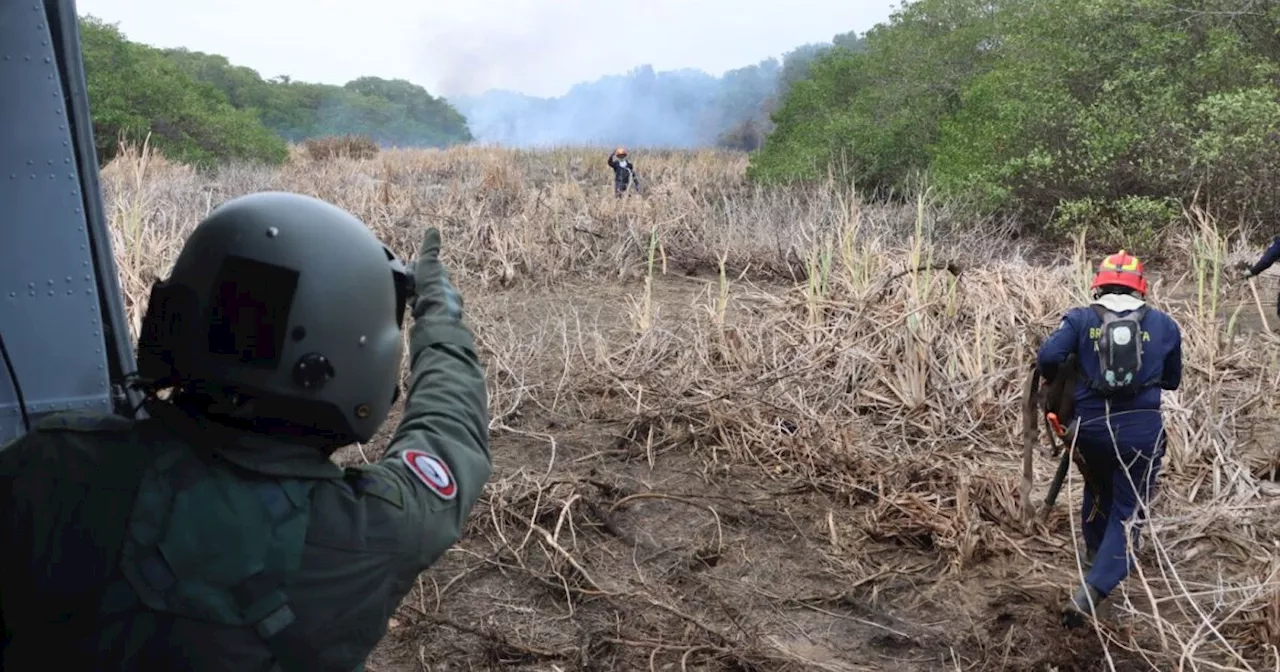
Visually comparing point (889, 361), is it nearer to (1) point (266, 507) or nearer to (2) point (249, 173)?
(1) point (266, 507)

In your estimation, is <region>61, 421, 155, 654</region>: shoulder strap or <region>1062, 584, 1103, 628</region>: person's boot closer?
<region>61, 421, 155, 654</region>: shoulder strap

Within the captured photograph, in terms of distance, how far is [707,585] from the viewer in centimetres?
430

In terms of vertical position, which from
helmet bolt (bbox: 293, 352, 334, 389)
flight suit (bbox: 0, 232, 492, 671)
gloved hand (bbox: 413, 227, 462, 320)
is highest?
gloved hand (bbox: 413, 227, 462, 320)

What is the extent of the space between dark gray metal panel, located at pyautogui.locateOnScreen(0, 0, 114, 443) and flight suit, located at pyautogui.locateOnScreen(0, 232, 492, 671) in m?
1.65

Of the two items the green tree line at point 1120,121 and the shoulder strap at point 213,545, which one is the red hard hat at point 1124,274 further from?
the green tree line at point 1120,121

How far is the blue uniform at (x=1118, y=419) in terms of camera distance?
12.9 feet

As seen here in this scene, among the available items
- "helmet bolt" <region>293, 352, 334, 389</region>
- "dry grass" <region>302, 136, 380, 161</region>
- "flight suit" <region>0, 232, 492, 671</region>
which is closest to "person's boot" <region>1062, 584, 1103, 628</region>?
"flight suit" <region>0, 232, 492, 671</region>

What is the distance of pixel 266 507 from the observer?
1.36 metres

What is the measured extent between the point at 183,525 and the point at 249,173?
15.3m

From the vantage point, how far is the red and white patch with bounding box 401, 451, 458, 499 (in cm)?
154

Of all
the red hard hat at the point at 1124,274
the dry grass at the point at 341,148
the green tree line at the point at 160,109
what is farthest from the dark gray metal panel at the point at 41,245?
the dry grass at the point at 341,148

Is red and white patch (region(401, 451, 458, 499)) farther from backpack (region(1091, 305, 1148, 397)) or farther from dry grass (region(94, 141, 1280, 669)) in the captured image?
backpack (region(1091, 305, 1148, 397))

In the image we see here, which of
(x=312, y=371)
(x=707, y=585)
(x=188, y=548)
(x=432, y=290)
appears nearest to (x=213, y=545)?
(x=188, y=548)

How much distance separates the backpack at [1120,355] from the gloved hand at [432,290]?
2978mm
